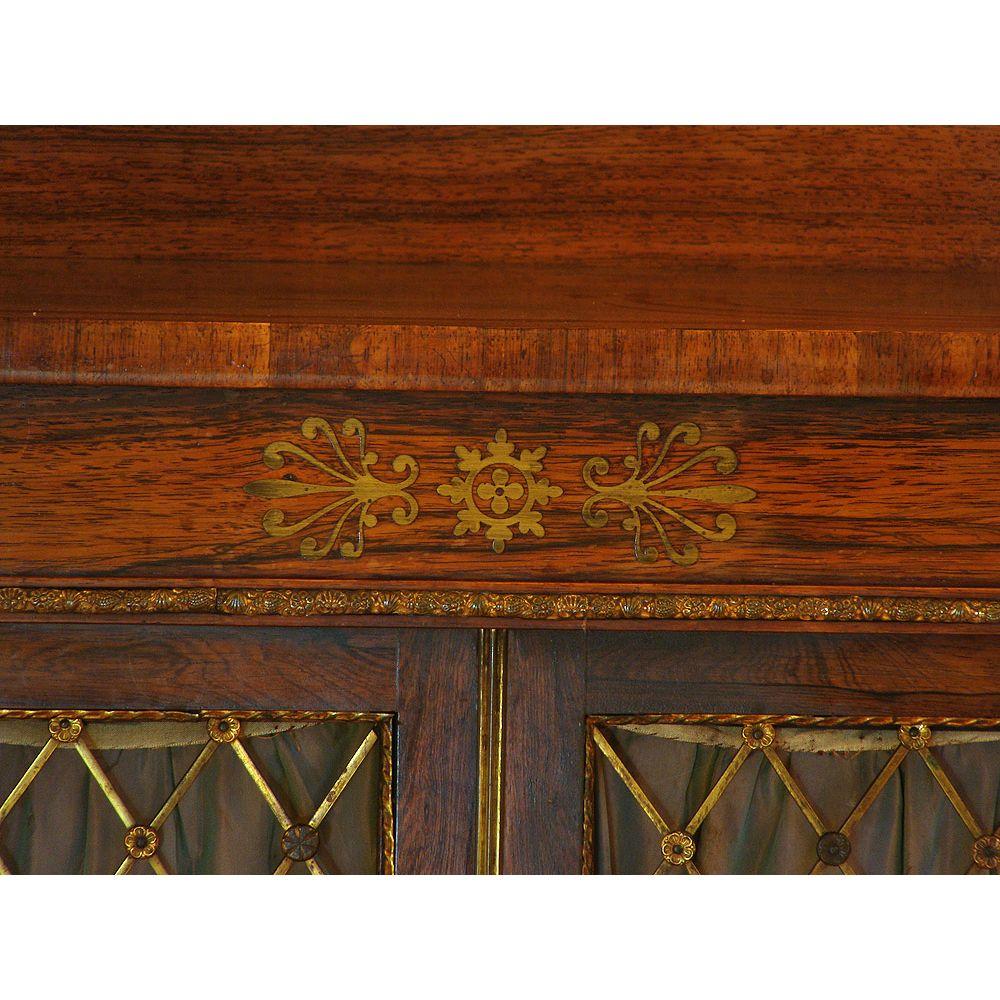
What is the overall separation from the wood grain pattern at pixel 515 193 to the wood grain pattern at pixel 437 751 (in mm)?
348

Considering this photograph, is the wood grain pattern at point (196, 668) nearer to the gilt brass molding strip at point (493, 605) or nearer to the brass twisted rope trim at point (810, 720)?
the gilt brass molding strip at point (493, 605)

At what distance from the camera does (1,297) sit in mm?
697

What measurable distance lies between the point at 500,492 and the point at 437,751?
16cm

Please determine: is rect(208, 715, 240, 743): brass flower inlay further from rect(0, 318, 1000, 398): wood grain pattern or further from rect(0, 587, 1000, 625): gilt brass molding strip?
rect(0, 318, 1000, 398): wood grain pattern

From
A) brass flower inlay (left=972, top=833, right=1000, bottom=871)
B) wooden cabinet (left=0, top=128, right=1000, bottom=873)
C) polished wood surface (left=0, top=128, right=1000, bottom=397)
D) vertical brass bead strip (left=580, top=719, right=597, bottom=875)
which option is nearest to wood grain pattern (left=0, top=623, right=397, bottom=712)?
wooden cabinet (left=0, top=128, right=1000, bottom=873)

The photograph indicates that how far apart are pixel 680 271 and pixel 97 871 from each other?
57 centimetres

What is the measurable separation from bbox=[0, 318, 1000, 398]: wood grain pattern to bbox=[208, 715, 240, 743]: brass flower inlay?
0.20m

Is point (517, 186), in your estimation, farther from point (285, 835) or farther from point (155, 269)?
point (285, 835)

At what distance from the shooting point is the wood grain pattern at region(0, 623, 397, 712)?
0.64 metres

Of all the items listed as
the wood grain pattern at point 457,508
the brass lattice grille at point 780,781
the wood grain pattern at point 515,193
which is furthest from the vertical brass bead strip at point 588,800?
the wood grain pattern at point 515,193

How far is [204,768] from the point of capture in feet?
2.13

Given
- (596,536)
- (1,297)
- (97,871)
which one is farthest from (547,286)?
(97,871)

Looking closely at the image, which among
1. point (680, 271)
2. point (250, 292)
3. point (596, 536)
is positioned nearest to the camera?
point (596, 536)

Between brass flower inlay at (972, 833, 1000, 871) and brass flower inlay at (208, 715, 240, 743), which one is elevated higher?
brass flower inlay at (208, 715, 240, 743)
